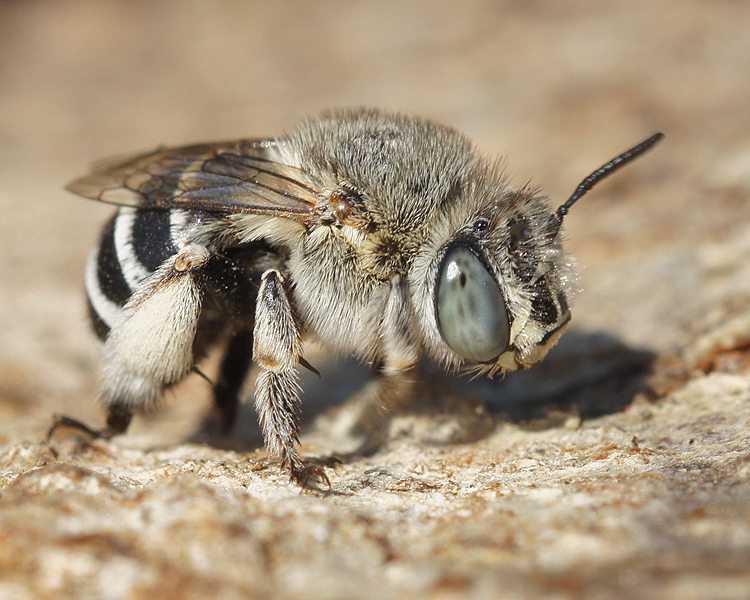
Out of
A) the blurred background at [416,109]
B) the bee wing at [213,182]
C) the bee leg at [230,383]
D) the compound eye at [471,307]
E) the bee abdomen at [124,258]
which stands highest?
the blurred background at [416,109]

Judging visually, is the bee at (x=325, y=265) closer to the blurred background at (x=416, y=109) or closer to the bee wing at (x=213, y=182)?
the bee wing at (x=213, y=182)

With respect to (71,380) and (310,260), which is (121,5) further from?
(310,260)

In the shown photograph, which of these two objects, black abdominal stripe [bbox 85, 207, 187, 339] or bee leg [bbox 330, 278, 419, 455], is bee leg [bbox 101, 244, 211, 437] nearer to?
black abdominal stripe [bbox 85, 207, 187, 339]

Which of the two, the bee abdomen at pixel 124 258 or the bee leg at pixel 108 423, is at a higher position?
the bee abdomen at pixel 124 258

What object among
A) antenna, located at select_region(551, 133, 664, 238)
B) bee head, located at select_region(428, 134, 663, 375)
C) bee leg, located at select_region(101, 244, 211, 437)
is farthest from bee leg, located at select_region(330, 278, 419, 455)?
bee leg, located at select_region(101, 244, 211, 437)

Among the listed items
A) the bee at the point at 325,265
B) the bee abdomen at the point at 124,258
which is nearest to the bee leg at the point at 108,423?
the bee at the point at 325,265

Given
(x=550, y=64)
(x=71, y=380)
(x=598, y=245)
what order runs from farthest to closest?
(x=550, y=64)
(x=598, y=245)
(x=71, y=380)

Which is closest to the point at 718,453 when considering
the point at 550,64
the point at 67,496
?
the point at 67,496
